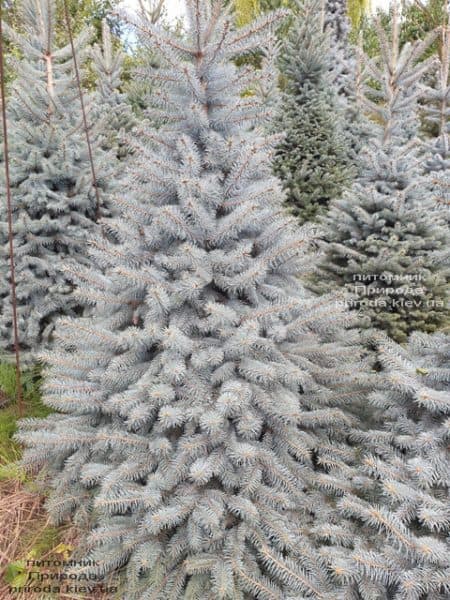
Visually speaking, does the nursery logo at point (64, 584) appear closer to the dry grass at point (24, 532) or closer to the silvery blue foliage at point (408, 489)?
the dry grass at point (24, 532)

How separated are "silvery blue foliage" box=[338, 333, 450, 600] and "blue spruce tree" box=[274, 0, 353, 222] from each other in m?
3.88

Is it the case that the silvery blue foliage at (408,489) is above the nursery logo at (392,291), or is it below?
below

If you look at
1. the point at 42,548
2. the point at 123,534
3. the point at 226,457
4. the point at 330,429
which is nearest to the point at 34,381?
the point at 42,548

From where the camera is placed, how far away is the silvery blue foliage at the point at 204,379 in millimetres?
2061

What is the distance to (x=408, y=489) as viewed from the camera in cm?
192

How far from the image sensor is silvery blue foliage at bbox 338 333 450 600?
1767mm

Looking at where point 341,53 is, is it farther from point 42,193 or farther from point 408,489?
point 408,489

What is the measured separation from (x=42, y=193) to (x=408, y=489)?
3.39 m

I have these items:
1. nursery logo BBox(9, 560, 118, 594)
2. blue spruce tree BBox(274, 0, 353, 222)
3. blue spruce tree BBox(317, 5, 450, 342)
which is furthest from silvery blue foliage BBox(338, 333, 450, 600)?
blue spruce tree BBox(274, 0, 353, 222)

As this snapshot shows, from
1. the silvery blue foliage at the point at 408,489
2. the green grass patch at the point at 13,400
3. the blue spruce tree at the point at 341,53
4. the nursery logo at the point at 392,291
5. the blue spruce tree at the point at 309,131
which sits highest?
the blue spruce tree at the point at 341,53

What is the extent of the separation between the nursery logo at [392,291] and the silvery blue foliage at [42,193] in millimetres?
2478

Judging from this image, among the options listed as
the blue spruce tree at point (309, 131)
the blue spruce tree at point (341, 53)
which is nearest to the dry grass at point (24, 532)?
the blue spruce tree at point (309, 131)

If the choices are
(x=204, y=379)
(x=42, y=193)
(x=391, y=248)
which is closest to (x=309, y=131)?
(x=391, y=248)

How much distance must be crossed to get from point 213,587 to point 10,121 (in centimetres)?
385
